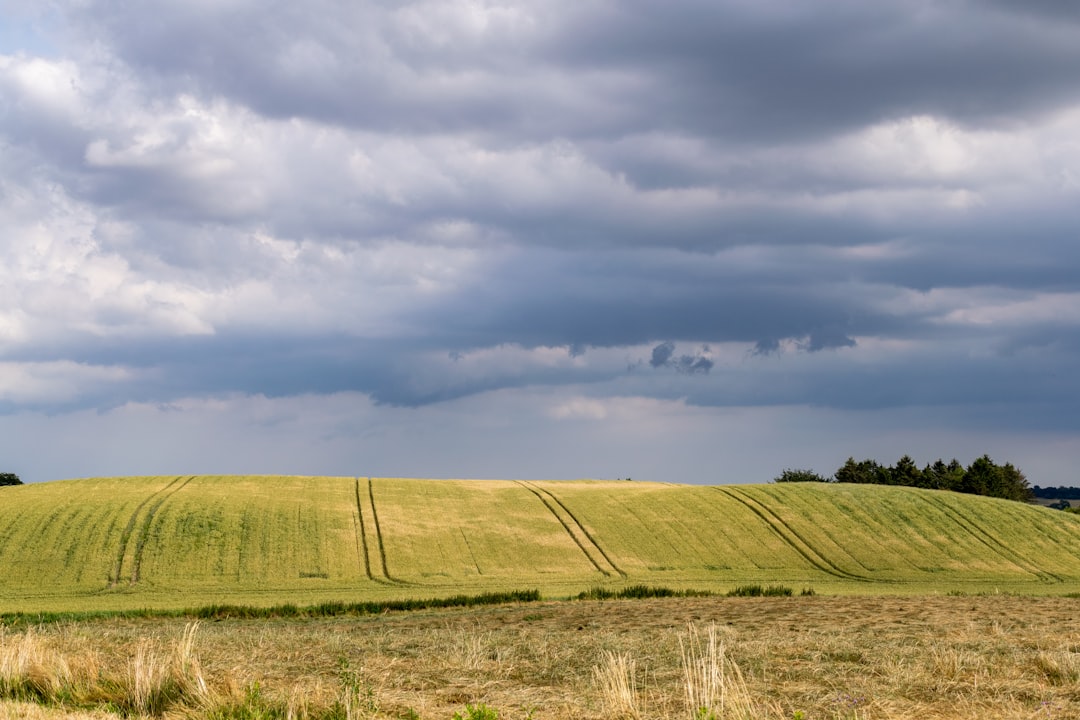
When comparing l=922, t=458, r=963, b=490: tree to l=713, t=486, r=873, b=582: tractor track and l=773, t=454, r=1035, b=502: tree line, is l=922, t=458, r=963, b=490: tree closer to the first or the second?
l=773, t=454, r=1035, b=502: tree line

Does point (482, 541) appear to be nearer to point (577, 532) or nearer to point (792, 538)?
point (577, 532)

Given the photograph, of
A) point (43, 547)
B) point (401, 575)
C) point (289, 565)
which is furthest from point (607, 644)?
point (43, 547)

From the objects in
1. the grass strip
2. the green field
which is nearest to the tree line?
the green field

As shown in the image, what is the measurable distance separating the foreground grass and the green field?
24.9 m

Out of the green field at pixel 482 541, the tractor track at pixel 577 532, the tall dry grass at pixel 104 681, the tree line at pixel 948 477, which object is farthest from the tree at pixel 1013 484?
the tall dry grass at pixel 104 681

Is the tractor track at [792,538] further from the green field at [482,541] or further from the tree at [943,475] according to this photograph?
the tree at [943,475]

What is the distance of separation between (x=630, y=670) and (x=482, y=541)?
4877 centimetres

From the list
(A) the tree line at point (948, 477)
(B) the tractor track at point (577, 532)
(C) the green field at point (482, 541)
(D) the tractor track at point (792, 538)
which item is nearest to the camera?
(C) the green field at point (482, 541)

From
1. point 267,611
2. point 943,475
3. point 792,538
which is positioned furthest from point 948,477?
point 267,611

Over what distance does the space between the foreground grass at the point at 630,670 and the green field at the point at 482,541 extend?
81.7ft

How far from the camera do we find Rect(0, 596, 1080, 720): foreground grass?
12.9 metres

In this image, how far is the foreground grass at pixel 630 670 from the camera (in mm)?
12898

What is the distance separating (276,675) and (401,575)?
133ft

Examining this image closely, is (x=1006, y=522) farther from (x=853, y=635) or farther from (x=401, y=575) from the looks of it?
(x=853, y=635)
